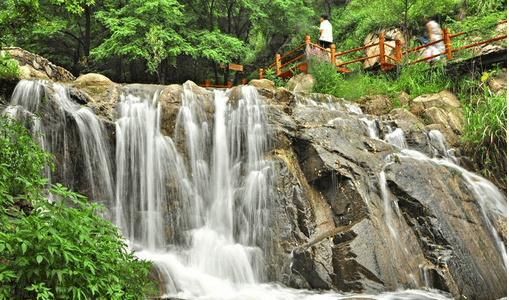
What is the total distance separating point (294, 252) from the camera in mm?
6105

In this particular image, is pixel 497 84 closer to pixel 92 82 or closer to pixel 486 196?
pixel 486 196

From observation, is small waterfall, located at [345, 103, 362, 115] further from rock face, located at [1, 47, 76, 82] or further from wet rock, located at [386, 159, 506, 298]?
rock face, located at [1, 47, 76, 82]

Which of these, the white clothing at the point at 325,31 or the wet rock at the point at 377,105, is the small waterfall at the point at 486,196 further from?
the white clothing at the point at 325,31

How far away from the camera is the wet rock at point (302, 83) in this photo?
1327cm

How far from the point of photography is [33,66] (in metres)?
11.1

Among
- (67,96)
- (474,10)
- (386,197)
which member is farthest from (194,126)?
(474,10)

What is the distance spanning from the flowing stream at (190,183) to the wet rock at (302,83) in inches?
196

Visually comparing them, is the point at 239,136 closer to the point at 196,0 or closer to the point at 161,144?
the point at 161,144

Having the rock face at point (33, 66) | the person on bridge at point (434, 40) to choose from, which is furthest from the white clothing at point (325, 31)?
the rock face at point (33, 66)

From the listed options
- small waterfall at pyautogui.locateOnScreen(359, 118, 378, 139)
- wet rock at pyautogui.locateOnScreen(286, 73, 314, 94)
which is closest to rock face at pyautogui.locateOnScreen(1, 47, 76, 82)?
wet rock at pyautogui.locateOnScreen(286, 73, 314, 94)

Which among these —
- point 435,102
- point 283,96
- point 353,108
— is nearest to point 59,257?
point 283,96

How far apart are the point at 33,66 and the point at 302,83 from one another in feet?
26.9

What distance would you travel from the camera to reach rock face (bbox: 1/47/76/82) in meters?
10.5

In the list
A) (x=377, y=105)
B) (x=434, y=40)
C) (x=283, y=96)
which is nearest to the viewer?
(x=283, y=96)
